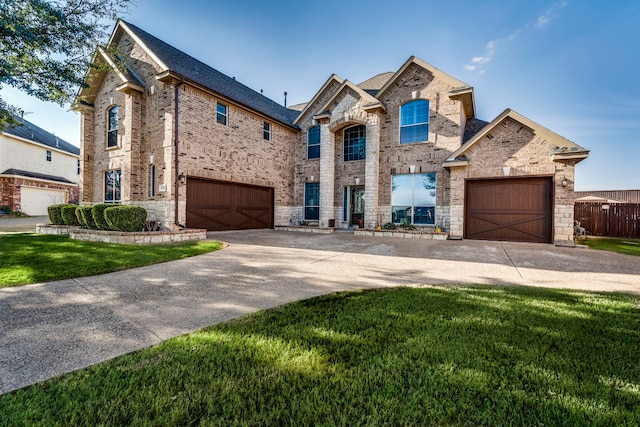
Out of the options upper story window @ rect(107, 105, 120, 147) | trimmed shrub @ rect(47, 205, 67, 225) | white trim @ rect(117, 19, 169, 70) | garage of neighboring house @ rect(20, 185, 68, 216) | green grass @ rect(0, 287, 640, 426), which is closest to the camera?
green grass @ rect(0, 287, 640, 426)

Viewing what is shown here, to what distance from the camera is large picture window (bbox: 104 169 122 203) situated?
41.4ft

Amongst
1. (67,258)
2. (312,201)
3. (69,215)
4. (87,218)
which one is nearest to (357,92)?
(312,201)

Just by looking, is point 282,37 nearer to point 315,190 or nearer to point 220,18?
point 220,18

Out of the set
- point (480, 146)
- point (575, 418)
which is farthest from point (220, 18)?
point (575, 418)

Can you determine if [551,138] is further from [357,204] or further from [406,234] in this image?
[357,204]

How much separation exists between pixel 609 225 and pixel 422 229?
356 inches

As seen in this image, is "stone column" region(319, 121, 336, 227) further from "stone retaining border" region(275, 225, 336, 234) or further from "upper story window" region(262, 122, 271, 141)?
"upper story window" region(262, 122, 271, 141)

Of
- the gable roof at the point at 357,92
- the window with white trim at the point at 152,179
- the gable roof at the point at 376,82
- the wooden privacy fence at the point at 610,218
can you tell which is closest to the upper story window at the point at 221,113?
the window with white trim at the point at 152,179

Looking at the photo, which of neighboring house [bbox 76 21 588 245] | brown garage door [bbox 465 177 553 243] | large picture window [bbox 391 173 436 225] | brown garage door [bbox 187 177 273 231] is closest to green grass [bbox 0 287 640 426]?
brown garage door [bbox 465 177 553 243]

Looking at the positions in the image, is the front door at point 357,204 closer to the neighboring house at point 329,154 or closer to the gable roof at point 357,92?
the neighboring house at point 329,154

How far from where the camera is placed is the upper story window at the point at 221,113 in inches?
498

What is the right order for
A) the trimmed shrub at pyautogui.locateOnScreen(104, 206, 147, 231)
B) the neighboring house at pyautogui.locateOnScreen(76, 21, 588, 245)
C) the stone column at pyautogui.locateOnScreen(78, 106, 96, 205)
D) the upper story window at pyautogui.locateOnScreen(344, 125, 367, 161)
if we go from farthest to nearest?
the upper story window at pyautogui.locateOnScreen(344, 125, 367, 161)
the stone column at pyautogui.locateOnScreen(78, 106, 96, 205)
the neighboring house at pyautogui.locateOnScreen(76, 21, 588, 245)
the trimmed shrub at pyautogui.locateOnScreen(104, 206, 147, 231)

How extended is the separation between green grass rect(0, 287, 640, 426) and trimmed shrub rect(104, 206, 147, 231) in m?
8.27

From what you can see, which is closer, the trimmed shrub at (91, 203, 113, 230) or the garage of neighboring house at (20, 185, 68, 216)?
the trimmed shrub at (91, 203, 113, 230)
